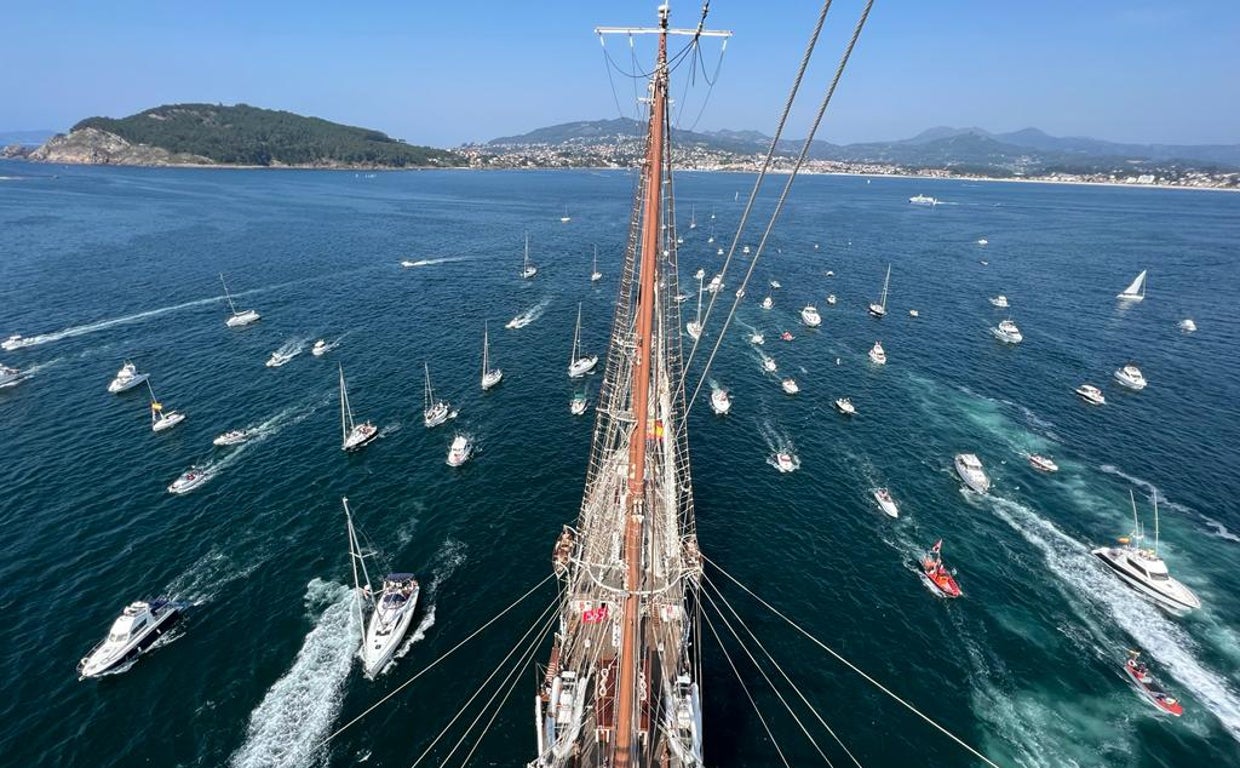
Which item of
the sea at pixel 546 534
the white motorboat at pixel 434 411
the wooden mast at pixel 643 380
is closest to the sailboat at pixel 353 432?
the sea at pixel 546 534

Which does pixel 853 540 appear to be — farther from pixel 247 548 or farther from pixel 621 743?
pixel 247 548

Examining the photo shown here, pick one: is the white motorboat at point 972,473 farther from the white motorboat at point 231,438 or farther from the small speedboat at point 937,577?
the white motorboat at point 231,438

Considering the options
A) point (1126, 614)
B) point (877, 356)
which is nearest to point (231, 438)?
point (1126, 614)

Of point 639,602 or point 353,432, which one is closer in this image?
point 639,602

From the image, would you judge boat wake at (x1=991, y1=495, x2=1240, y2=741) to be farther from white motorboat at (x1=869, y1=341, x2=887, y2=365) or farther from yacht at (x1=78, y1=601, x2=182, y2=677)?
yacht at (x1=78, y1=601, x2=182, y2=677)

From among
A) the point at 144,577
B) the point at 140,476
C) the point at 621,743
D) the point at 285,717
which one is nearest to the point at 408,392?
the point at 140,476

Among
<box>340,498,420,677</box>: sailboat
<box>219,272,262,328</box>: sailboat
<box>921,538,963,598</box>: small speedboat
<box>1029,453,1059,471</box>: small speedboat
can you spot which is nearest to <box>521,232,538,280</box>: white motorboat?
<box>219,272,262,328</box>: sailboat

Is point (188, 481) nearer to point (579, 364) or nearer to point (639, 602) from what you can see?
point (579, 364)
